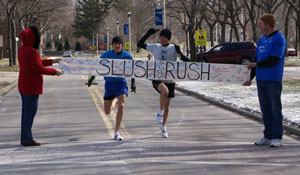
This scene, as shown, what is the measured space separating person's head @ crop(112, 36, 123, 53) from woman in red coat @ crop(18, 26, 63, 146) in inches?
49.7

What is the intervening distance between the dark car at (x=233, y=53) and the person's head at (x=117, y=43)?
3124 cm

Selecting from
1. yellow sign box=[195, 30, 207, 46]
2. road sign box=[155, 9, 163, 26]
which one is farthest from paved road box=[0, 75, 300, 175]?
road sign box=[155, 9, 163, 26]

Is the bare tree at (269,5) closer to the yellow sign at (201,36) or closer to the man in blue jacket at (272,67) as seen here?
the yellow sign at (201,36)

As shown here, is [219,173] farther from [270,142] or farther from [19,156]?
[19,156]

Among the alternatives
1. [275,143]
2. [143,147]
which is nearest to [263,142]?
[275,143]

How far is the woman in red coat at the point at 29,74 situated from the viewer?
829 centimetres

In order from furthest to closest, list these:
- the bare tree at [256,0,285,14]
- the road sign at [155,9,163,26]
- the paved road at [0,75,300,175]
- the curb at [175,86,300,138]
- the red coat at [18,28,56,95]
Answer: the bare tree at [256,0,285,14]
the road sign at [155,9,163,26]
the curb at [175,86,300,138]
the red coat at [18,28,56,95]
the paved road at [0,75,300,175]

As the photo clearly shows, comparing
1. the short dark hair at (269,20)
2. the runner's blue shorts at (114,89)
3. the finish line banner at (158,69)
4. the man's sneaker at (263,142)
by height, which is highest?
the short dark hair at (269,20)

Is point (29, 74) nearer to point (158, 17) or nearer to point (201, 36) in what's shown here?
point (201, 36)

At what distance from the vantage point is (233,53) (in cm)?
4050

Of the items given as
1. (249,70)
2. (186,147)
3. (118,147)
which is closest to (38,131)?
(118,147)

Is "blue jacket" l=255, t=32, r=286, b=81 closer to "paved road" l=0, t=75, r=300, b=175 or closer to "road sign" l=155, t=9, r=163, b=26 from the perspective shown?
"paved road" l=0, t=75, r=300, b=175

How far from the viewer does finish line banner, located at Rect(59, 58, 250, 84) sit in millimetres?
9328

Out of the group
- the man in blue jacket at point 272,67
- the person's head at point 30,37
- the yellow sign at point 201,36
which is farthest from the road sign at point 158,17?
the man in blue jacket at point 272,67
